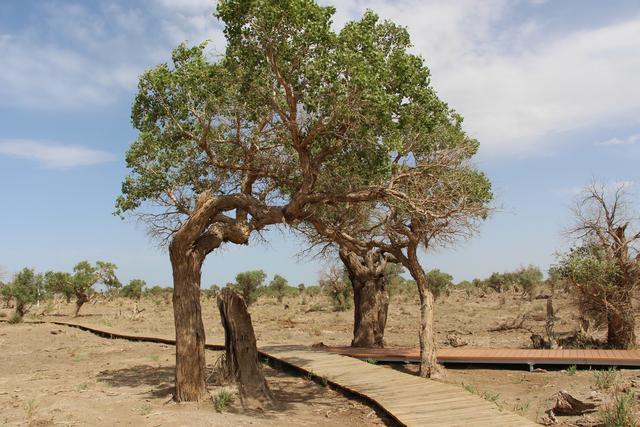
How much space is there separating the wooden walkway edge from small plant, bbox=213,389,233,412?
2.96 meters

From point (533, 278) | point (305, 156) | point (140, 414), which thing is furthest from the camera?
point (533, 278)

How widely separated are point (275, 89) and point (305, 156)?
1629mm

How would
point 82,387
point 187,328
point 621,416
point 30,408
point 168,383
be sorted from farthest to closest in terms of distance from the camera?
point 168,383
point 82,387
point 187,328
point 30,408
point 621,416

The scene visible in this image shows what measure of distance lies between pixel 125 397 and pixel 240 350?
301 centimetres

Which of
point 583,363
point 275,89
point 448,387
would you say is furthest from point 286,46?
point 583,363

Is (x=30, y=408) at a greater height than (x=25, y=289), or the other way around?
(x=25, y=289)

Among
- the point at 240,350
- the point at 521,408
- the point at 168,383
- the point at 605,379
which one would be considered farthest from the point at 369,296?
the point at 521,408

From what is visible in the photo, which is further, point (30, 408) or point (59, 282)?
point (59, 282)

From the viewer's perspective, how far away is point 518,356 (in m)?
17.0

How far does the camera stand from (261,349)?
2033cm

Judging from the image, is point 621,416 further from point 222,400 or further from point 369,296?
point 369,296

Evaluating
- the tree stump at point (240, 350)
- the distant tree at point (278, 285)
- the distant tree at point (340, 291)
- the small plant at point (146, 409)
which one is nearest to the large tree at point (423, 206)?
the tree stump at point (240, 350)

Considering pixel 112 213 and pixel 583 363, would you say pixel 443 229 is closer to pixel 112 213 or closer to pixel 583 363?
pixel 583 363

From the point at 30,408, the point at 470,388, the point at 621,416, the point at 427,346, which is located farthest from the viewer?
the point at 427,346
